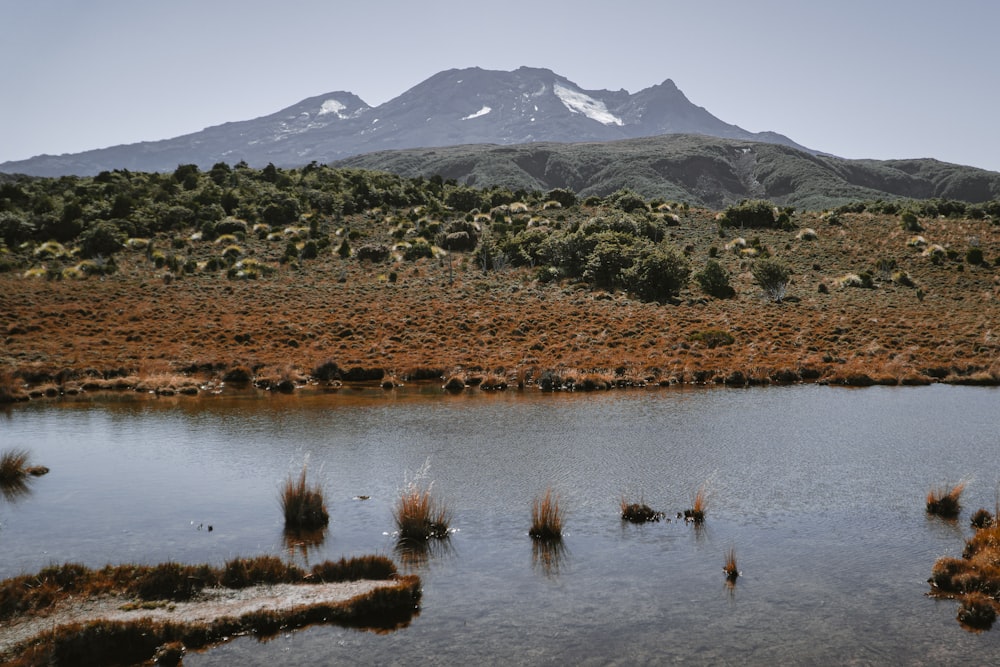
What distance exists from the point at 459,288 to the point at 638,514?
4609cm

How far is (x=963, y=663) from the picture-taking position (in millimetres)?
9469

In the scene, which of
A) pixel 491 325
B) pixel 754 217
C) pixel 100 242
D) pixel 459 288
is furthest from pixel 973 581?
pixel 754 217

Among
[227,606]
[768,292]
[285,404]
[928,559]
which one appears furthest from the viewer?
[768,292]

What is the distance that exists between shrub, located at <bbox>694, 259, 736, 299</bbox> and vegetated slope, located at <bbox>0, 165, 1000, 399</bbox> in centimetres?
23

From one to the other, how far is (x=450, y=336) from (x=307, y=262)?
1089 inches

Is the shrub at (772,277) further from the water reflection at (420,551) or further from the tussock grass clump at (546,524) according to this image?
the water reflection at (420,551)

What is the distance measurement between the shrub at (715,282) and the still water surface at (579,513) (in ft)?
96.1

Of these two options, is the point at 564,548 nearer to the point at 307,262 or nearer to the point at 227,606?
the point at 227,606

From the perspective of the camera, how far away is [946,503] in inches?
586

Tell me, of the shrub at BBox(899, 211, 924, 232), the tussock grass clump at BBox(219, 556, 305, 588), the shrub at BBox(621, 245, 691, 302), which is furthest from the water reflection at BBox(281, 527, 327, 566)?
the shrub at BBox(899, 211, 924, 232)

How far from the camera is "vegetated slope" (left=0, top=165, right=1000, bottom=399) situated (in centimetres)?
3822

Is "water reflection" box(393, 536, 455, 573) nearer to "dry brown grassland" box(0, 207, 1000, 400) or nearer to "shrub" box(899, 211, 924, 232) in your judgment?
"dry brown grassland" box(0, 207, 1000, 400)

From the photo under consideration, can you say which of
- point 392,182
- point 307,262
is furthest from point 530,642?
point 392,182

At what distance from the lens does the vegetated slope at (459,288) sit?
3822 centimetres
